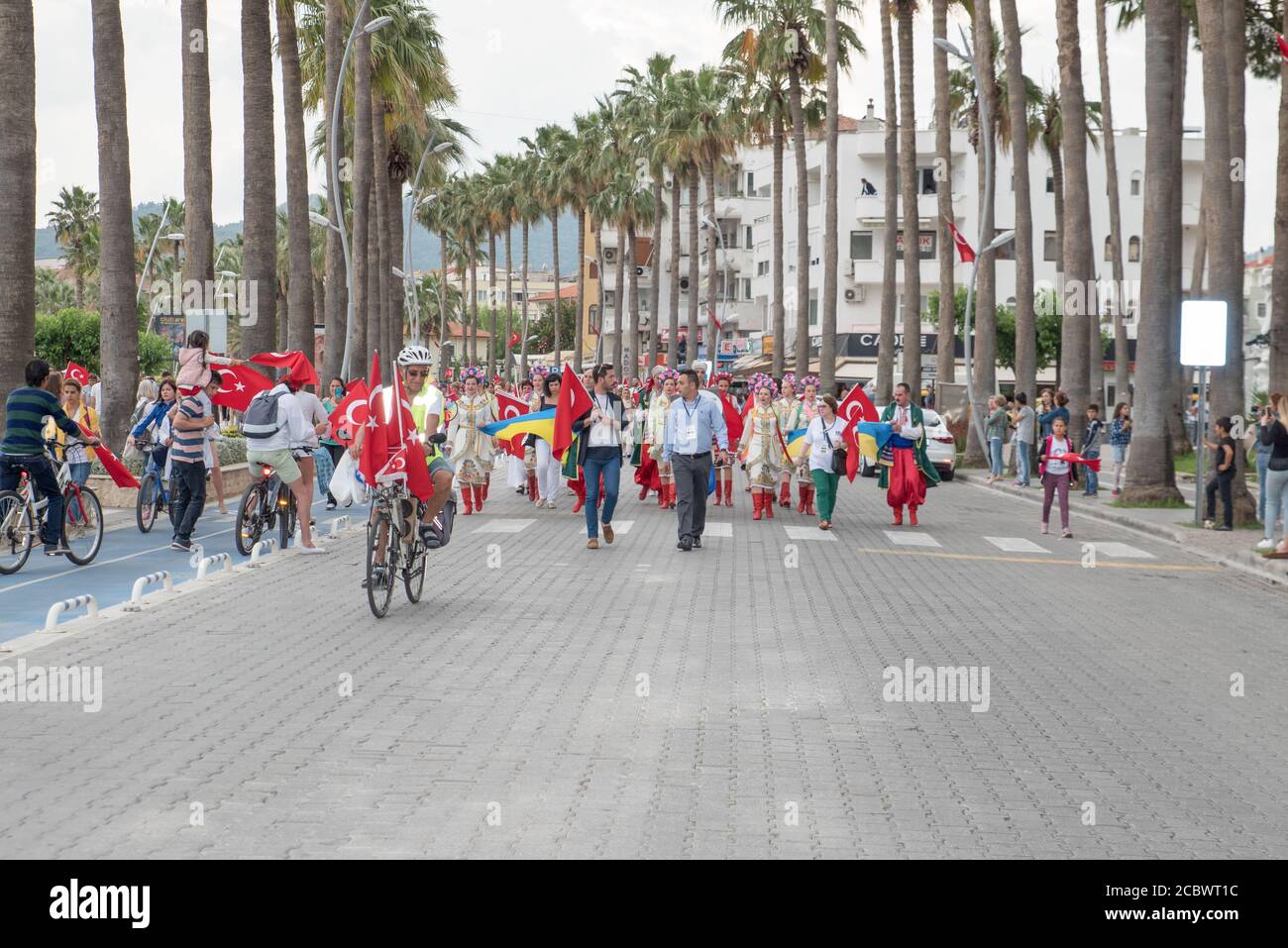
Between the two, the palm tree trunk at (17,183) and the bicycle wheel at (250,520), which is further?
the palm tree trunk at (17,183)

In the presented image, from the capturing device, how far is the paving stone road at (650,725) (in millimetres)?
6234

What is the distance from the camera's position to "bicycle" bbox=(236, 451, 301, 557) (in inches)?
665

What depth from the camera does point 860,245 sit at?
80.9 meters

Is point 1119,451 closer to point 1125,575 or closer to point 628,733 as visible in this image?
point 1125,575

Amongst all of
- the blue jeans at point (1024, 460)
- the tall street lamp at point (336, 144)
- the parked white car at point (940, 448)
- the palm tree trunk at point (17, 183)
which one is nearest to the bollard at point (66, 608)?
the palm tree trunk at point (17, 183)

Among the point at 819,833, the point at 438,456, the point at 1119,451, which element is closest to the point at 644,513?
the point at 438,456

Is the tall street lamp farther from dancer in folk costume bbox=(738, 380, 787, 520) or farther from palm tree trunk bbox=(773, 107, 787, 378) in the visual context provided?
palm tree trunk bbox=(773, 107, 787, 378)

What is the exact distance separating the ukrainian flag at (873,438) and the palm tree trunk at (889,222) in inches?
979

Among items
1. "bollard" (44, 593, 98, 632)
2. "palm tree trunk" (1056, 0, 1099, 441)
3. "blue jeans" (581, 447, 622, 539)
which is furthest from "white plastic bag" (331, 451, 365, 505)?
"palm tree trunk" (1056, 0, 1099, 441)

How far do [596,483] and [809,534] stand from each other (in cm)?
390

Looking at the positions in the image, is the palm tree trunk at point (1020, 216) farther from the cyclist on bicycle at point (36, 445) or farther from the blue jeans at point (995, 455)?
the cyclist on bicycle at point (36, 445)

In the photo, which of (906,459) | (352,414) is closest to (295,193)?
(906,459)
